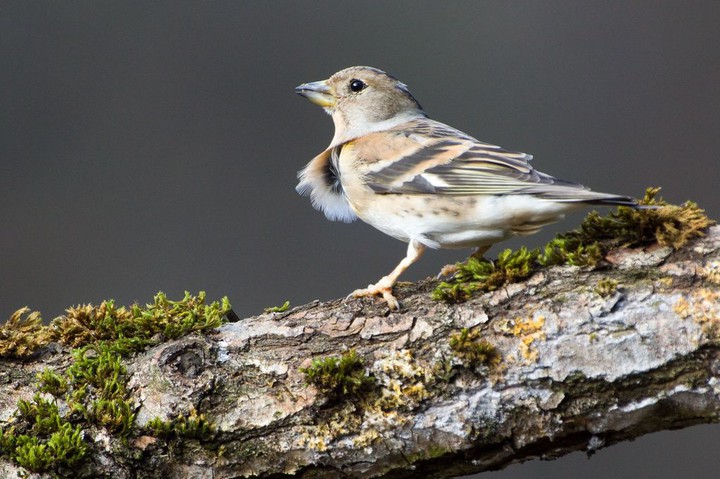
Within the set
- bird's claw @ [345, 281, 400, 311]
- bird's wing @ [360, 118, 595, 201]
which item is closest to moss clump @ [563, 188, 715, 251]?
bird's wing @ [360, 118, 595, 201]

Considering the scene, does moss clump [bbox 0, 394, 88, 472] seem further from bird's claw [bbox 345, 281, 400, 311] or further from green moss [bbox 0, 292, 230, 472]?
bird's claw [bbox 345, 281, 400, 311]

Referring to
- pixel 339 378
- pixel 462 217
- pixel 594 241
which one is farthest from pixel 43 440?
pixel 594 241

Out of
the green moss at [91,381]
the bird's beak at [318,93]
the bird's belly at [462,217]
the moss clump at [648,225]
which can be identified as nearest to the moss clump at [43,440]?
the green moss at [91,381]

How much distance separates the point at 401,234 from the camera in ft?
11.1

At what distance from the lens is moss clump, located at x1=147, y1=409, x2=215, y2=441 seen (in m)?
2.43

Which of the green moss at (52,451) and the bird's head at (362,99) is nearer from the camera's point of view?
the green moss at (52,451)

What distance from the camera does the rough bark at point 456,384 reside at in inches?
88.9

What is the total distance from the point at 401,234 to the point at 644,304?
1284 millimetres

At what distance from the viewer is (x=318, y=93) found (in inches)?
170

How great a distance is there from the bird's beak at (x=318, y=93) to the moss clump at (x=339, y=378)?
7.31 ft

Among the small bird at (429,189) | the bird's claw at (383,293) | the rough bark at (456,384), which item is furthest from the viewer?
the small bird at (429,189)

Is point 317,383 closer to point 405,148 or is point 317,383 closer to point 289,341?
point 289,341

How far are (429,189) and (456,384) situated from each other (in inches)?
43.0

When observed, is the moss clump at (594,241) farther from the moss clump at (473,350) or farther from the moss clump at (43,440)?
the moss clump at (43,440)
